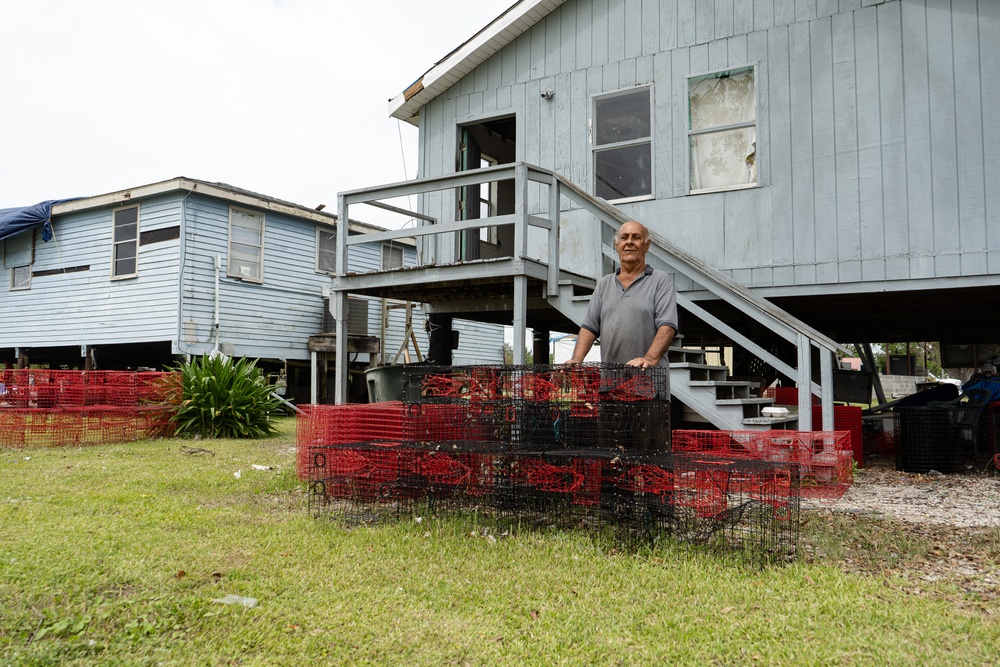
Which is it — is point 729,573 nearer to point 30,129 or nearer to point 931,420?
point 931,420

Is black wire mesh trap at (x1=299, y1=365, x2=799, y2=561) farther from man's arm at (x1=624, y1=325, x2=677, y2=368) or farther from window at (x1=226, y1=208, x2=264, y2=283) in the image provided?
window at (x1=226, y1=208, x2=264, y2=283)

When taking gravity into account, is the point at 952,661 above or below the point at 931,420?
below

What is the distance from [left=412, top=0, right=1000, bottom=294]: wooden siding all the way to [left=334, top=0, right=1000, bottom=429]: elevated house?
2 cm

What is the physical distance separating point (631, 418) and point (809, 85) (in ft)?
16.5

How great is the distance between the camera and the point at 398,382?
31.4 ft

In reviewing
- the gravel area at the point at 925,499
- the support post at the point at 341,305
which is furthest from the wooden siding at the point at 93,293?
the gravel area at the point at 925,499

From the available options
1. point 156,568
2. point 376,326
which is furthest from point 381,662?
point 376,326

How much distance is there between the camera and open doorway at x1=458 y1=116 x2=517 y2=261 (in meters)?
9.95

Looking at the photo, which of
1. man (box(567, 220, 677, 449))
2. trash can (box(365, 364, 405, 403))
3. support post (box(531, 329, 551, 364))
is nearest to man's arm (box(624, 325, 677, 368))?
man (box(567, 220, 677, 449))

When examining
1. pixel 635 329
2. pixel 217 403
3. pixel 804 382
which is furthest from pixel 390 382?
pixel 635 329

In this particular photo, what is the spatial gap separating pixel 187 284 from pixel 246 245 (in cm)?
159

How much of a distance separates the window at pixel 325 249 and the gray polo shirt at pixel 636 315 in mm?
12923

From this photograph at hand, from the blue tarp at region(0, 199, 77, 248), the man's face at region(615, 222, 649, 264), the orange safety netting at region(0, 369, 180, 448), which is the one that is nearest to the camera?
the man's face at region(615, 222, 649, 264)

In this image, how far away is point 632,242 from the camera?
482cm
